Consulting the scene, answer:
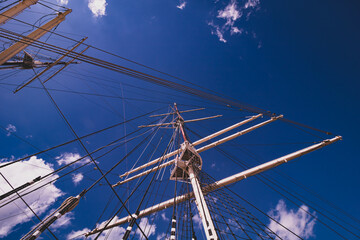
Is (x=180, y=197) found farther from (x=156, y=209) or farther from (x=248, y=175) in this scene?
(x=248, y=175)

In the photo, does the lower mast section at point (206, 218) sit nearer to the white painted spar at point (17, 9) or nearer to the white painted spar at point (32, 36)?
the white painted spar at point (32, 36)

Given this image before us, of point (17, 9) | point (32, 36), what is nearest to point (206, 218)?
point (17, 9)

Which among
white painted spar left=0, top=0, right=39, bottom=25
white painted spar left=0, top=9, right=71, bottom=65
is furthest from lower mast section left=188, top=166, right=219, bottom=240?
white painted spar left=0, top=0, right=39, bottom=25

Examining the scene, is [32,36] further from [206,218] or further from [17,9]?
[206,218]

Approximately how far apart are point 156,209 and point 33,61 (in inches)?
446

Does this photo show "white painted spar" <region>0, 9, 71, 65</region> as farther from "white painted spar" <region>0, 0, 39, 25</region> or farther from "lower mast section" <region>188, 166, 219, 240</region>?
"lower mast section" <region>188, 166, 219, 240</region>

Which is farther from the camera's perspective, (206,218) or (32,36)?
(32,36)

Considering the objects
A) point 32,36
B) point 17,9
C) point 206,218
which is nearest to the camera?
point 206,218

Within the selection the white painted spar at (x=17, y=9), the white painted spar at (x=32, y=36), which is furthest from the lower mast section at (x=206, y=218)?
the white painted spar at (x=17, y=9)

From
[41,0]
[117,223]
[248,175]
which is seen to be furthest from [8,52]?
[248,175]

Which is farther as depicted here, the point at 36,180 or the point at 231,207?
the point at 231,207

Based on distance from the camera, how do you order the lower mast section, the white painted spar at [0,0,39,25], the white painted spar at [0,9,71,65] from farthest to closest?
the white painted spar at [0,0,39,25]
the white painted spar at [0,9,71,65]
the lower mast section

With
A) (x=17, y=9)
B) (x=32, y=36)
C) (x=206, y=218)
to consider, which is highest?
(x=32, y=36)

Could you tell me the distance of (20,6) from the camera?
5730mm
